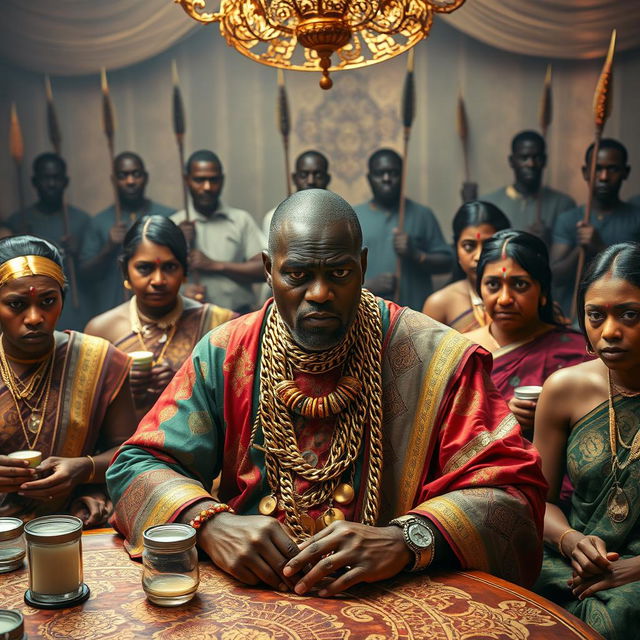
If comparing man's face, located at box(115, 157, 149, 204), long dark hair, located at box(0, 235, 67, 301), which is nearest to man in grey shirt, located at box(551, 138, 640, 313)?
man's face, located at box(115, 157, 149, 204)

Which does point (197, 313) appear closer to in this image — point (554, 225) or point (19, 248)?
point (19, 248)

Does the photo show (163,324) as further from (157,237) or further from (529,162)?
(529,162)

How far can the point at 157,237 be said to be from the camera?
4840 millimetres

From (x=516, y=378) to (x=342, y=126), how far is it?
3.70 meters

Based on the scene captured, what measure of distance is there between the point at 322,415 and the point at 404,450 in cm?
26

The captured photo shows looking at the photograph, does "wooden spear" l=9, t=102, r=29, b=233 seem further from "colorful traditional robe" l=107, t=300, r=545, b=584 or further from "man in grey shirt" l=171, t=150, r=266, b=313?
"colorful traditional robe" l=107, t=300, r=545, b=584

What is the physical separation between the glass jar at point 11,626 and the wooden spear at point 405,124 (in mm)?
5591

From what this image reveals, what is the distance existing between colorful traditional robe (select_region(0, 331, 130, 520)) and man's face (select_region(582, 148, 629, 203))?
474 centimetres

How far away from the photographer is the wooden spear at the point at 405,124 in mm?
6922

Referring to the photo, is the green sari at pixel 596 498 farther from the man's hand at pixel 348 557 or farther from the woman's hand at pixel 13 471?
the woman's hand at pixel 13 471

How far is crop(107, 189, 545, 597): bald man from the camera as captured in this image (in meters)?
2.14

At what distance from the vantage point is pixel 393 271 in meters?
7.02

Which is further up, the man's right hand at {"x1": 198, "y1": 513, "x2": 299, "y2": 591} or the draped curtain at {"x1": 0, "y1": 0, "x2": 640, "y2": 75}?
the draped curtain at {"x1": 0, "y1": 0, "x2": 640, "y2": 75}

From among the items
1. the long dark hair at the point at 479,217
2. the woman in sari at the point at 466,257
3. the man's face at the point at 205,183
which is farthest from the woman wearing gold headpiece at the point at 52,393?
the man's face at the point at 205,183
